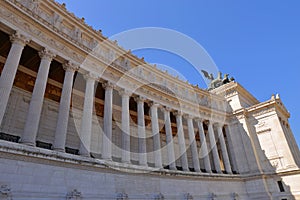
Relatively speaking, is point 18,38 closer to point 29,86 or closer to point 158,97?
point 29,86

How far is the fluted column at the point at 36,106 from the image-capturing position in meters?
14.7

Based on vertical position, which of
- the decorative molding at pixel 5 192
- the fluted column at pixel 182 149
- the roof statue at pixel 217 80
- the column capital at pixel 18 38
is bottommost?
the decorative molding at pixel 5 192

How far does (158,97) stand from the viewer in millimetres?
28734

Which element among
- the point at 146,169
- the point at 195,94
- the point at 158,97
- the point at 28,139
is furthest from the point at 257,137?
the point at 28,139

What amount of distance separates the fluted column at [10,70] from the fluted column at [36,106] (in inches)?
68.8

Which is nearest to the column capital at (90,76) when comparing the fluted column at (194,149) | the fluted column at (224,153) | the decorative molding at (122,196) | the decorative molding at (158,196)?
the decorative molding at (122,196)

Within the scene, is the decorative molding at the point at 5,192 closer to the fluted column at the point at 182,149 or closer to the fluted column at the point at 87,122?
the fluted column at the point at 87,122

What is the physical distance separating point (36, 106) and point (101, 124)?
38.2 feet

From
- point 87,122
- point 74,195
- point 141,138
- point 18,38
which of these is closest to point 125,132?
point 141,138

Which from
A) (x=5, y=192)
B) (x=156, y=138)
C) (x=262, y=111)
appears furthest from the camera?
(x=262, y=111)

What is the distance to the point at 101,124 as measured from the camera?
27.0 m

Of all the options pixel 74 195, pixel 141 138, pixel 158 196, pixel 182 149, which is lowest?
pixel 74 195

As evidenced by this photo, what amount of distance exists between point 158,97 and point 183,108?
5047mm

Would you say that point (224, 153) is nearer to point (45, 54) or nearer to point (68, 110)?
point (68, 110)
